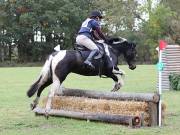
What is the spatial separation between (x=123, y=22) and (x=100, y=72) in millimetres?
61450

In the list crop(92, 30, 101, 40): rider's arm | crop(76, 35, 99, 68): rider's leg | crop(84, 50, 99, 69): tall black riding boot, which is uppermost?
crop(92, 30, 101, 40): rider's arm

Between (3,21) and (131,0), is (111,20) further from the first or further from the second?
(3,21)

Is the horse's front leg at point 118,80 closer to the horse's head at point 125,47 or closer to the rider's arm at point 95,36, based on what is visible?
the horse's head at point 125,47

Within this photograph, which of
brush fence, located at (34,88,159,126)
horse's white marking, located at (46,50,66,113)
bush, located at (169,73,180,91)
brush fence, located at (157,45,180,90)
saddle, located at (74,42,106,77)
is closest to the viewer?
brush fence, located at (34,88,159,126)

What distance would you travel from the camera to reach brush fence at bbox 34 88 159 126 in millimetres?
11250

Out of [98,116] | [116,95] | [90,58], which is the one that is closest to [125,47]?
[90,58]

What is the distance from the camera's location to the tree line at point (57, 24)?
238 ft

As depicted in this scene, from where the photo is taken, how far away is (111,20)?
7238cm

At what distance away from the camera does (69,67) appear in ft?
41.4

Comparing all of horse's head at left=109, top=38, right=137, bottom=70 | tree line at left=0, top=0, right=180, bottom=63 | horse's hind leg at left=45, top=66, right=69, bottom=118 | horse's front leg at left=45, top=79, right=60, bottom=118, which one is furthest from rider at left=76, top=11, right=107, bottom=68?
tree line at left=0, top=0, right=180, bottom=63

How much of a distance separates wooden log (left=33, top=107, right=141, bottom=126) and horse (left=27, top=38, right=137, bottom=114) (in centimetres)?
30

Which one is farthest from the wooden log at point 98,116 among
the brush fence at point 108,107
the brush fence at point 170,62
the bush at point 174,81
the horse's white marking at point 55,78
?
the brush fence at point 170,62

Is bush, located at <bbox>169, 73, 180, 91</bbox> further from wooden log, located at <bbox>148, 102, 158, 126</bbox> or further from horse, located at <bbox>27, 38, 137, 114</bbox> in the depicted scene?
wooden log, located at <bbox>148, 102, 158, 126</bbox>

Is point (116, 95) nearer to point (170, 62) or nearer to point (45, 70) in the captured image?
point (45, 70)
